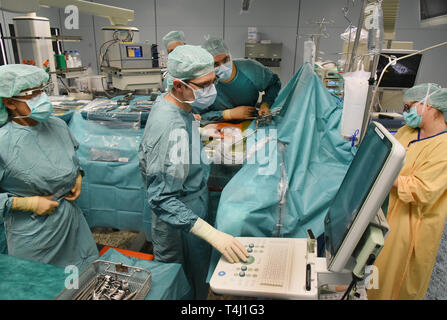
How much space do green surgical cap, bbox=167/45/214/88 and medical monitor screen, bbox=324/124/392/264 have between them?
76 centimetres

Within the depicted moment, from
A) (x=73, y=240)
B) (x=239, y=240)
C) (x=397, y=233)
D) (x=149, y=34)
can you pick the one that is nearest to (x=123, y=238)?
(x=73, y=240)

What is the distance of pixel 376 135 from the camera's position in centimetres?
76

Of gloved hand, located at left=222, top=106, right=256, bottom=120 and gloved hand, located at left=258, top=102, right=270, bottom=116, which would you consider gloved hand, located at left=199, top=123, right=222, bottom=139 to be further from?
gloved hand, located at left=258, top=102, right=270, bottom=116

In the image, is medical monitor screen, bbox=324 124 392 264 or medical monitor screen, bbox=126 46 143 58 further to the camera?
medical monitor screen, bbox=126 46 143 58

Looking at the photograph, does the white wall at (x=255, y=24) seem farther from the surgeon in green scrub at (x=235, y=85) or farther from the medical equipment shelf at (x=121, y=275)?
the medical equipment shelf at (x=121, y=275)

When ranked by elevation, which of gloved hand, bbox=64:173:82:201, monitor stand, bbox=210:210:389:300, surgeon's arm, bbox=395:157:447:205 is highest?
surgeon's arm, bbox=395:157:447:205

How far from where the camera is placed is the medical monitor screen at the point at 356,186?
2.17ft

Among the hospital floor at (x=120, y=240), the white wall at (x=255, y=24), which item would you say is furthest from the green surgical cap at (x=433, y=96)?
the white wall at (x=255, y=24)

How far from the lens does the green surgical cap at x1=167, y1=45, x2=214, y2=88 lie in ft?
4.18

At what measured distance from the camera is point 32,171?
4.50 feet

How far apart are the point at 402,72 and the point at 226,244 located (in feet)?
5.97

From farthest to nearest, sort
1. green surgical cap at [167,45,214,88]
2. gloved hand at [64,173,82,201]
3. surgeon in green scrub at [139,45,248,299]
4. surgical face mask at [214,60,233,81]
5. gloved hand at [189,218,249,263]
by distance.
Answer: surgical face mask at [214,60,233,81] < gloved hand at [64,173,82,201] < green surgical cap at [167,45,214,88] < surgeon in green scrub at [139,45,248,299] < gloved hand at [189,218,249,263]

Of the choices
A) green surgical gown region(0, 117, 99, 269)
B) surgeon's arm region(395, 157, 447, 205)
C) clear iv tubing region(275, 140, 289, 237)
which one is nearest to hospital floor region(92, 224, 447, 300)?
clear iv tubing region(275, 140, 289, 237)

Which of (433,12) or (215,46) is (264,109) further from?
(433,12)
